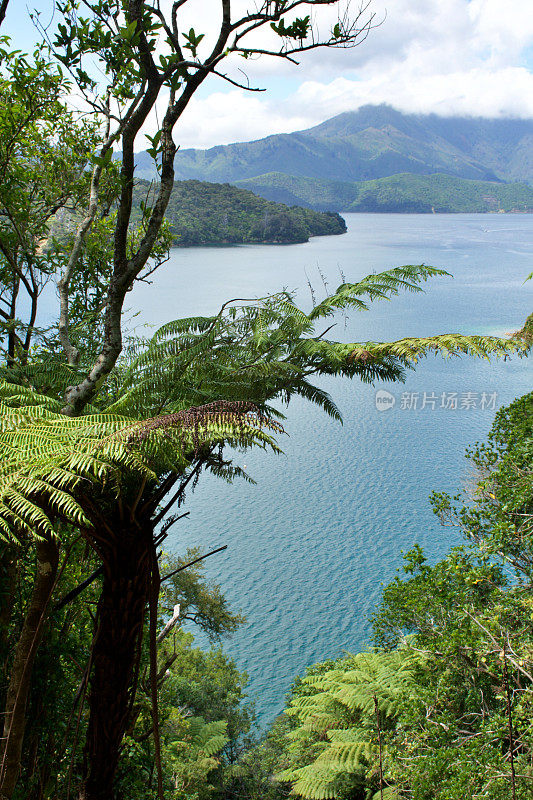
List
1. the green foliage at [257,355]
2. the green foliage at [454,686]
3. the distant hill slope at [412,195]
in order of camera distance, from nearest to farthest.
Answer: the green foliage at [257,355]
the green foliage at [454,686]
the distant hill slope at [412,195]

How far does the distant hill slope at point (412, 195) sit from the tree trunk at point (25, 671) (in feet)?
225

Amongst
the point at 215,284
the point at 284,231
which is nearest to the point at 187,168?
the point at 284,231

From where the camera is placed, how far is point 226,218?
2822 cm

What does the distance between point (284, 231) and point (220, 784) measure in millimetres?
28759

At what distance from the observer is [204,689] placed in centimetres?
721

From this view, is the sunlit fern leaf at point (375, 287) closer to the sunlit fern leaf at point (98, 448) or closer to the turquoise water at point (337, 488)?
the sunlit fern leaf at point (98, 448)

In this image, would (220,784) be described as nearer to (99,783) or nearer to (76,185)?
(99,783)

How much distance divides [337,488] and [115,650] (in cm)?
1097

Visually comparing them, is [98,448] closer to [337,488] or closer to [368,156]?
[337,488]

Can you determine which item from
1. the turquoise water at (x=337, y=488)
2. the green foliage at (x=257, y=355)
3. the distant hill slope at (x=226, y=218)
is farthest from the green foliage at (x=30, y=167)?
the distant hill slope at (x=226, y=218)

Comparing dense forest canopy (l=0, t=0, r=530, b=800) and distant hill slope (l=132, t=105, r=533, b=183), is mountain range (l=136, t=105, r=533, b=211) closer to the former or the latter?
distant hill slope (l=132, t=105, r=533, b=183)

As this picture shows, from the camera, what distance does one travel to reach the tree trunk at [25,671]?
1486 mm

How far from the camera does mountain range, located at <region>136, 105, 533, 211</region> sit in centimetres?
7088

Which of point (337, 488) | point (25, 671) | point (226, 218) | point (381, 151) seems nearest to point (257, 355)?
point (25, 671)
